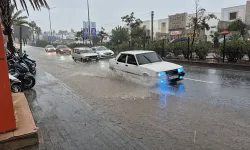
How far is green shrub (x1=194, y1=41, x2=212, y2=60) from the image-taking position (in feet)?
55.7

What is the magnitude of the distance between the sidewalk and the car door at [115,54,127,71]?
151 inches

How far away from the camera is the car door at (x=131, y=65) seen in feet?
33.0

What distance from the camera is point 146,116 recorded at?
18.3 ft

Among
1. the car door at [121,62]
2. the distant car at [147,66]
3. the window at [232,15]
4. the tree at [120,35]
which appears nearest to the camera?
the distant car at [147,66]

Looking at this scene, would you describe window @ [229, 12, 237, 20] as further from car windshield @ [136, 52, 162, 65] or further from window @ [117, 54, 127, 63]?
window @ [117, 54, 127, 63]

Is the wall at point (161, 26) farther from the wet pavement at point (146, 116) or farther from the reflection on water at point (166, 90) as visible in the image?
the reflection on water at point (166, 90)

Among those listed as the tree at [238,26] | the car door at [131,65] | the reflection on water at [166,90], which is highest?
the tree at [238,26]

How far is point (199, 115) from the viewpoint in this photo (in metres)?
5.51

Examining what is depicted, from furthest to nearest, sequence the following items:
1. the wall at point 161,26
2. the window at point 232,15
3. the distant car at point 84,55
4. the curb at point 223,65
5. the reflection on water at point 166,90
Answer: the wall at point 161,26
the window at point 232,15
the distant car at point 84,55
the curb at point 223,65
the reflection on water at point 166,90

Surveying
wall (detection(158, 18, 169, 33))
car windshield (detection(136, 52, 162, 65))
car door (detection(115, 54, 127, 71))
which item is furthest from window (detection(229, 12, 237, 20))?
car door (detection(115, 54, 127, 71))

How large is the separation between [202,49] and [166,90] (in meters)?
10.0

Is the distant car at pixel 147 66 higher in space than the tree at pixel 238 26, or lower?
lower

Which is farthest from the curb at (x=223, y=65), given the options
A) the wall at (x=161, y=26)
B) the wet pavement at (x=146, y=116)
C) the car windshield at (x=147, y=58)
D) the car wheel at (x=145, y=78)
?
the wall at (x=161, y=26)

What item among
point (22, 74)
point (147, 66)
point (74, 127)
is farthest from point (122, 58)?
point (74, 127)
